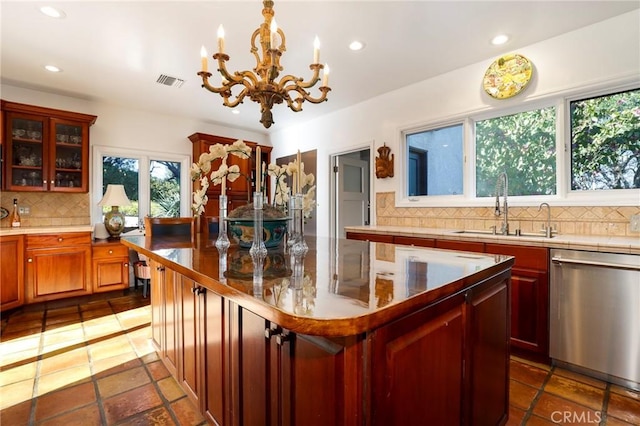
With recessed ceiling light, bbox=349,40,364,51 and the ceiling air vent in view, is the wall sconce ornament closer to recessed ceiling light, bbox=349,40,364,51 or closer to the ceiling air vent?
recessed ceiling light, bbox=349,40,364,51

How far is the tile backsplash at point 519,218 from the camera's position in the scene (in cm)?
231

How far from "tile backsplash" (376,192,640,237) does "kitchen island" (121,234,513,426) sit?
5.25ft

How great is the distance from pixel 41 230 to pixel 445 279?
412cm

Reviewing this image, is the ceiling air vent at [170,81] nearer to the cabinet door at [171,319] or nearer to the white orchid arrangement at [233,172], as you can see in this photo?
the white orchid arrangement at [233,172]

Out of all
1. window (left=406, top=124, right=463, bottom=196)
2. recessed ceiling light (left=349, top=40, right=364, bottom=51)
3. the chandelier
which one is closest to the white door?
window (left=406, top=124, right=463, bottom=196)

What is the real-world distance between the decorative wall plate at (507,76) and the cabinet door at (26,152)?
4831 mm

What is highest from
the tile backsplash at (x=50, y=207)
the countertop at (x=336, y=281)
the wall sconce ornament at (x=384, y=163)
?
the wall sconce ornament at (x=384, y=163)

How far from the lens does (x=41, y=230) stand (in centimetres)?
328

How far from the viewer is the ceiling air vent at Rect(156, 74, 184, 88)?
331cm

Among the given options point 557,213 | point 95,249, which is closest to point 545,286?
point 557,213

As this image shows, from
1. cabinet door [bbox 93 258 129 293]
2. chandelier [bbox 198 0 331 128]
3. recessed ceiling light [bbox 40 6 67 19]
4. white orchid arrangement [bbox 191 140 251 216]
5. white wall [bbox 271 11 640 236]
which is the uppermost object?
recessed ceiling light [bbox 40 6 67 19]

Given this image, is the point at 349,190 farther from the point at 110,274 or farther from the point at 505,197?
the point at 110,274

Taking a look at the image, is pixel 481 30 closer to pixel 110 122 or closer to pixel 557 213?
pixel 557 213

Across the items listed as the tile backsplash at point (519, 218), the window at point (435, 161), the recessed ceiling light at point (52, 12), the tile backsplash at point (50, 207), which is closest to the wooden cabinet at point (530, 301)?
the tile backsplash at point (519, 218)
